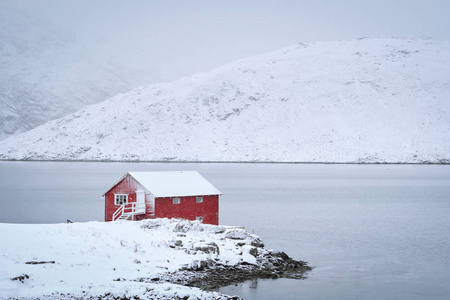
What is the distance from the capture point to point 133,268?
883 inches

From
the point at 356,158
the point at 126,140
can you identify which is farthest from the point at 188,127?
the point at 356,158

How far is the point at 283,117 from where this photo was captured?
143500mm

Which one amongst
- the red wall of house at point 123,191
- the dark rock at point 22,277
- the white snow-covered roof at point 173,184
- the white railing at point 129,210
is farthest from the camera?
the red wall of house at point 123,191

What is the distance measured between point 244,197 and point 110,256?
132 feet

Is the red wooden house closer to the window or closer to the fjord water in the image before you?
the window

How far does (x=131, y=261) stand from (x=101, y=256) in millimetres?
1208

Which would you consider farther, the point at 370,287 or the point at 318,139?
the point at 318,139

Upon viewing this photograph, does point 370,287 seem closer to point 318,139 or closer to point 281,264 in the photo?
point 281,264

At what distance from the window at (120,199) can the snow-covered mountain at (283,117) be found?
314 ft

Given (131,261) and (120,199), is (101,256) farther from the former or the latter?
(120,199)

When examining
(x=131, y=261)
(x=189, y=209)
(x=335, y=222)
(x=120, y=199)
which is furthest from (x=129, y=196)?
(x=335, y=222)

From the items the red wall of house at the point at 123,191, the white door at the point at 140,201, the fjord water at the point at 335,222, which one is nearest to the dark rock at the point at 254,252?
the fjord water at the point at 335,222

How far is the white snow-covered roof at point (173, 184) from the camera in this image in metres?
34.7

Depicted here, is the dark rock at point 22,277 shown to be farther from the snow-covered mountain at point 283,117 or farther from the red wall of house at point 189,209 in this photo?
the snow-covered mountain at point 283,117
